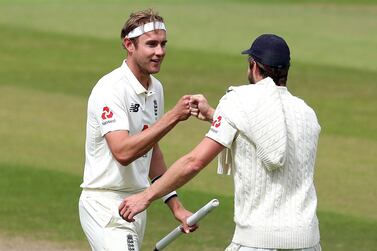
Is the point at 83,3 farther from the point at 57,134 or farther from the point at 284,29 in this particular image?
the point at 57,134

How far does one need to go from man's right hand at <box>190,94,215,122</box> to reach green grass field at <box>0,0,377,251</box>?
4.34 meters

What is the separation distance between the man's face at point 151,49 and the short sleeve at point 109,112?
315 mm

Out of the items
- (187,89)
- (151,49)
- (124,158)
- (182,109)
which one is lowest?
(187,89)

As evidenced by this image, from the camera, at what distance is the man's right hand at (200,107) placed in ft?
23.5

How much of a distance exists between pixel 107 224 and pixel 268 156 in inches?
64.1

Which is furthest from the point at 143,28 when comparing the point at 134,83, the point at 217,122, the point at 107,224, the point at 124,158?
the point at 217,122

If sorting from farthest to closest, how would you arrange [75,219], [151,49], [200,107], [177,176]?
[75,219], [151,49], [200,107], [177,176]

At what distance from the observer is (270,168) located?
6543mm

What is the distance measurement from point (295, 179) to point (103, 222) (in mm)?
1627

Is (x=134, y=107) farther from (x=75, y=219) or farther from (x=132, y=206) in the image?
(x=75, y=219)

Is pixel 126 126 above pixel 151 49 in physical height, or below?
below

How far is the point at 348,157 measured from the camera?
52.2 ft

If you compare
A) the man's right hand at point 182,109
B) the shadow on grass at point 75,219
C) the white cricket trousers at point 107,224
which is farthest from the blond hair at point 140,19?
the shadow on grass at point 75,219

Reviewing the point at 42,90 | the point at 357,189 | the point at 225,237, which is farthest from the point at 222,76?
the point at 225,237
